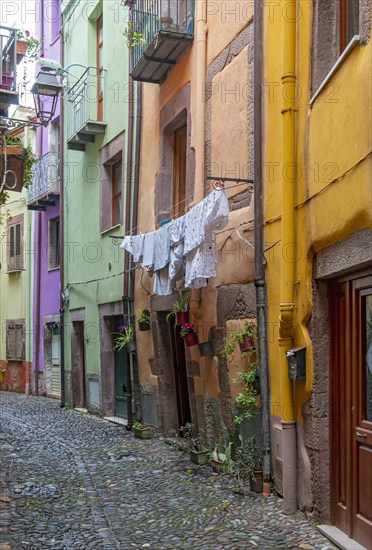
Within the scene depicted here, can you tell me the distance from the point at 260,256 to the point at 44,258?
11875 mm

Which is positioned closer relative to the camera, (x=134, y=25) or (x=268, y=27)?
(x=268, y=27)

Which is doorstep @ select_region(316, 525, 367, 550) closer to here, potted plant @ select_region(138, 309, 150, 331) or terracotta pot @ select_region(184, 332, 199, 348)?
terracotta pot @ select_region(184, 332, 199, 348)

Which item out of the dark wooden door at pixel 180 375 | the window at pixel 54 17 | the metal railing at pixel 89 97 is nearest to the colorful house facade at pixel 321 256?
the dark wooden door at pixel 180 375

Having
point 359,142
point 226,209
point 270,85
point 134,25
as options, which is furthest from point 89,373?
point 359,142

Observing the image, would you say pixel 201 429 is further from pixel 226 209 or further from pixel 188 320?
pixel 226 209

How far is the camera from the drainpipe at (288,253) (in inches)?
234

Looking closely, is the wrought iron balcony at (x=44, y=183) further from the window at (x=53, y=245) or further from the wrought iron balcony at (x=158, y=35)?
the wrought iron balcony at (x=158, y=35)

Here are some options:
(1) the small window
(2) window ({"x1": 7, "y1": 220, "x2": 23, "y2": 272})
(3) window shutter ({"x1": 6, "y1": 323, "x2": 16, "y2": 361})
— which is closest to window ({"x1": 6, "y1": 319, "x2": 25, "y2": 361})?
(3) window shutter ({"x1": 6, "y1": 323, "x2": 16, "y2": 361})

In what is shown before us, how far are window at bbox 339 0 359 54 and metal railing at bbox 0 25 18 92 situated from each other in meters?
5.76

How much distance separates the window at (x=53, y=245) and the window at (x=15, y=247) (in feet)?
7.31

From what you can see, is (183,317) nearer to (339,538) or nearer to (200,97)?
(200,97)

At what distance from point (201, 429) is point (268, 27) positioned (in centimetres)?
457

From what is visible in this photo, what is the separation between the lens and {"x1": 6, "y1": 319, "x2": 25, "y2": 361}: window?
64.5 feet

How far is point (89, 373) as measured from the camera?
45.9ft
